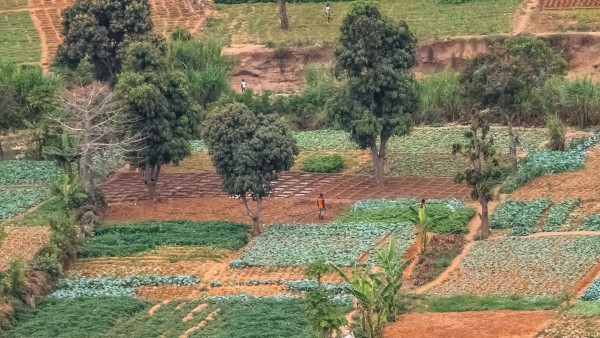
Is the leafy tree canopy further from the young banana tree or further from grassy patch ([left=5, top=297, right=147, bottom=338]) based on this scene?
grassy patch ([left=5, top=297, right=147, bottom=338])

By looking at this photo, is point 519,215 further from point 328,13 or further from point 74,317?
point 328,13

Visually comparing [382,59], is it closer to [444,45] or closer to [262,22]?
[444,45]

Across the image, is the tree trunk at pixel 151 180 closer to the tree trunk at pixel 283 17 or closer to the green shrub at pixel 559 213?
the green shrub at pixel 559 213

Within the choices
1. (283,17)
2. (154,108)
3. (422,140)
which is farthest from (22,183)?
(283,17)

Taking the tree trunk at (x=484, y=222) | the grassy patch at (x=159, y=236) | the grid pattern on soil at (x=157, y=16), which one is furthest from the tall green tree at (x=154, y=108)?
the grid pattern on soil at (x=157, y=16)

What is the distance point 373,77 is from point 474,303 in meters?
15.2

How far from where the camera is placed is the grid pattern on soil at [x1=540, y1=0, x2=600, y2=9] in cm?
7844

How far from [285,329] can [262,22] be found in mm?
42053

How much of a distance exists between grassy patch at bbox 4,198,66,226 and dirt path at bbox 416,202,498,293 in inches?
556

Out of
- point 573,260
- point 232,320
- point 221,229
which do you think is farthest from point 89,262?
point 573,260

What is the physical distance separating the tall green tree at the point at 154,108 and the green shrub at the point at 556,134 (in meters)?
14.1

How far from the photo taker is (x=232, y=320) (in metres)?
43.2

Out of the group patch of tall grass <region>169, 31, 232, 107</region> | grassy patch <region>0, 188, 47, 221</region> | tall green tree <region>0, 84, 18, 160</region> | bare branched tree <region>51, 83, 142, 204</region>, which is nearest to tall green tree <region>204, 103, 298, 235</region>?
bare branched tree <region>51, 83, 142, 204</region>

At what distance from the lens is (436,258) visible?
48.3m
